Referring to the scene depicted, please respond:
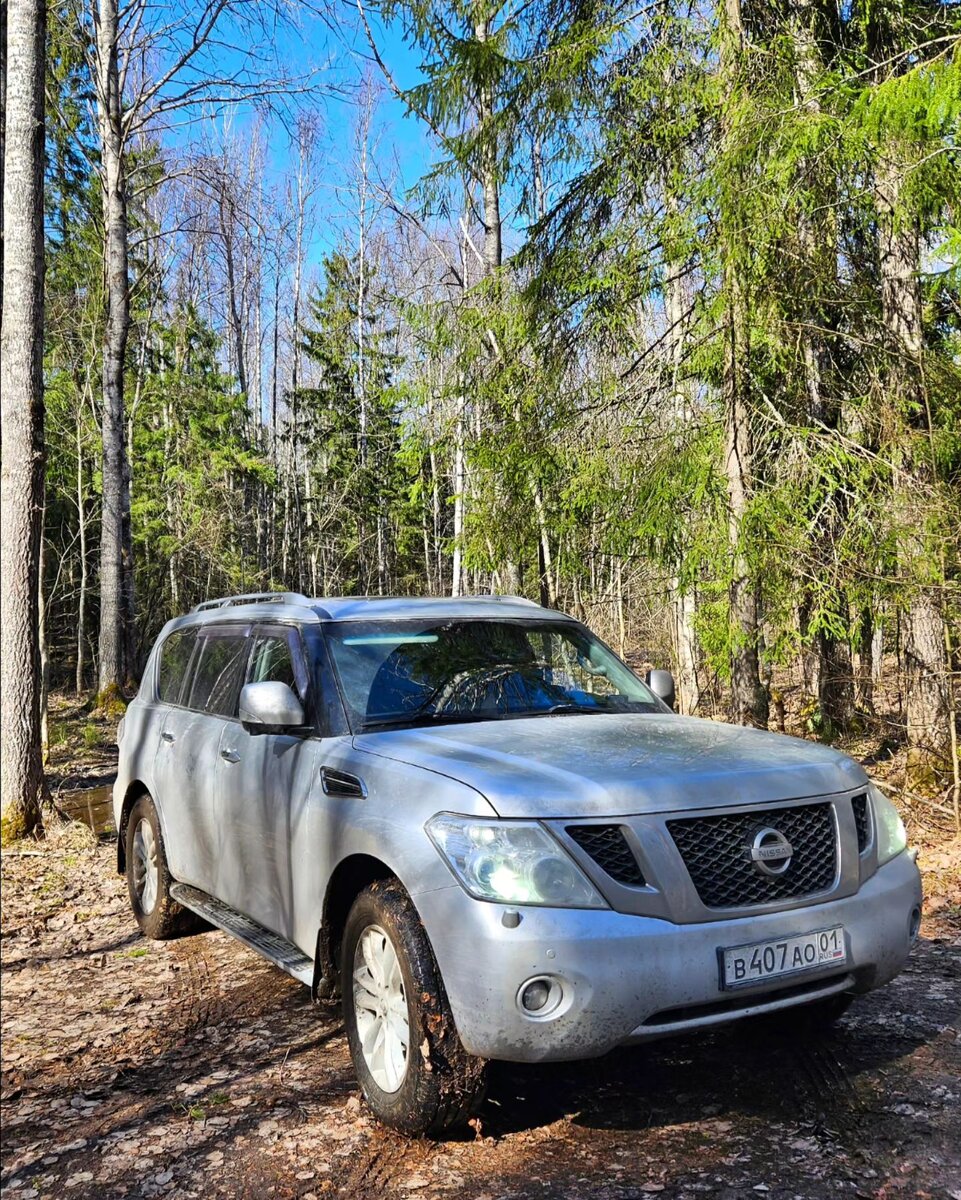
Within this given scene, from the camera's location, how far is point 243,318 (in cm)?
4409

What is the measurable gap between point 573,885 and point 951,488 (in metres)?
6.07

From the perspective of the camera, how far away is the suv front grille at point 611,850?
127 inches

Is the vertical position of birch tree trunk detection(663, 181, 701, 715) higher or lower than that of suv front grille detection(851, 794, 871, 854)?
higher

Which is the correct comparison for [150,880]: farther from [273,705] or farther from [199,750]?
[273,705]

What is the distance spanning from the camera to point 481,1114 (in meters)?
3.58

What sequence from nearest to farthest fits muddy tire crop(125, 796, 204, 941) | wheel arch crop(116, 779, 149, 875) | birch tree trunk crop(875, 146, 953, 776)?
muddy tire crop(125, 796, 204, 941)
wheel arch crop(116, 779, 149, 875)
birch tree trunk crop(875, 146, 953, 776)

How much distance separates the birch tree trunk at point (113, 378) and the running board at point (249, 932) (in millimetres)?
14366

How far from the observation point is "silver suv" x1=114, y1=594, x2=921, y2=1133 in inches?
124

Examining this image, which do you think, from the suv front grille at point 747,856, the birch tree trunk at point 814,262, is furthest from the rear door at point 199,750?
the birch tree trunk at point 814,262

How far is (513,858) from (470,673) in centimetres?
155

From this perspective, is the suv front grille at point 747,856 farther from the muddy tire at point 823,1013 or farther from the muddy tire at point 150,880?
the muddy tire at point 150,880

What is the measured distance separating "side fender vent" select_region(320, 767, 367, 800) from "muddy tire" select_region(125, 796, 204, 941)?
226cm

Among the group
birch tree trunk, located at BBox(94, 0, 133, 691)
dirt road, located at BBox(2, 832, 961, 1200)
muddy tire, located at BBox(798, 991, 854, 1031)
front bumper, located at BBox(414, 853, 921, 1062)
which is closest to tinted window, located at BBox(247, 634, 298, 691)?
dirt road, located at BBox(2, 832, 961, 1200)

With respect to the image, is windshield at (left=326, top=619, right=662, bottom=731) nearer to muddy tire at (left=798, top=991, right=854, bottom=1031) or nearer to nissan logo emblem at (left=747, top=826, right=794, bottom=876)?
nissan logo emblem at (left=747, top=826, right=794, bottom=876)
